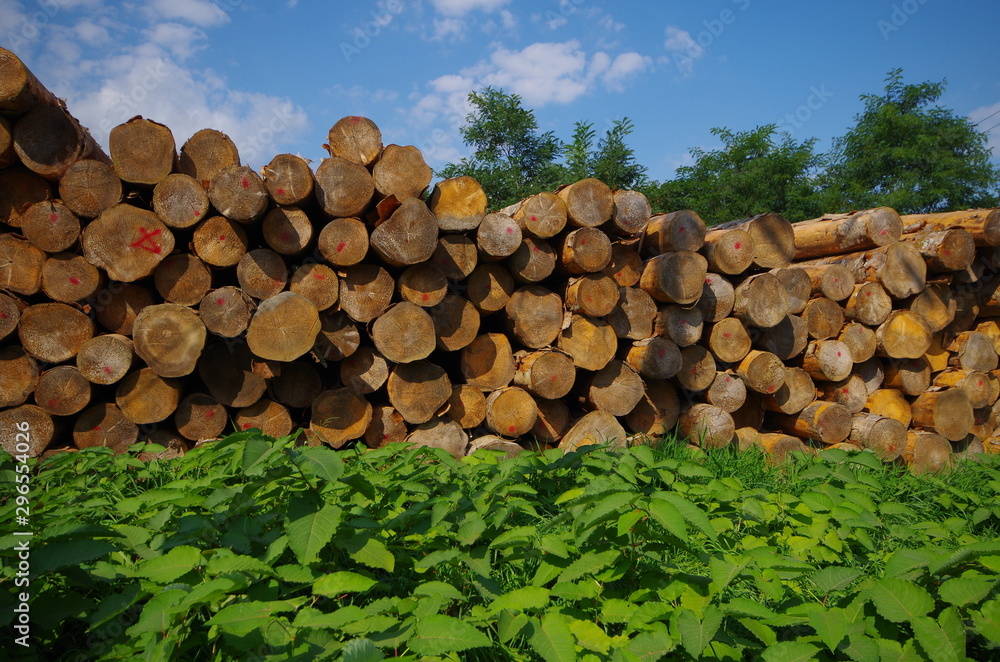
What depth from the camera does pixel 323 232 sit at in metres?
3.48

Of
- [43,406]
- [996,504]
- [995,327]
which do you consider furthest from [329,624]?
[995,327]

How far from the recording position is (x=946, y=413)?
4758mm

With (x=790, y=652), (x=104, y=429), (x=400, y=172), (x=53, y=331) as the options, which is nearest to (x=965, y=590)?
(x=790, y=652)

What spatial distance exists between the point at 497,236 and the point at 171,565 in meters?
2.50

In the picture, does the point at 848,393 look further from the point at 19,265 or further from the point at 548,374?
the point at 19,265

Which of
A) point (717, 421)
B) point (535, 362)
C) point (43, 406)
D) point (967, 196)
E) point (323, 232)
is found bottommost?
point (717, 421)

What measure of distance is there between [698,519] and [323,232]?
2602 mm

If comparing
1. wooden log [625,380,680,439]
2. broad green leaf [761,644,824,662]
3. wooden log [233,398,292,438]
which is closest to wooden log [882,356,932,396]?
wooden log [625,380,680,439]

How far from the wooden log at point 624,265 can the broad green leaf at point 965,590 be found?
9.06 ft

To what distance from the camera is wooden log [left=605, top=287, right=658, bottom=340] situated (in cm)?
413

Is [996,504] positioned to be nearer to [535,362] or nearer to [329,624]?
[535,362]

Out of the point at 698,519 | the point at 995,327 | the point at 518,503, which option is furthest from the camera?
the point at 995,327

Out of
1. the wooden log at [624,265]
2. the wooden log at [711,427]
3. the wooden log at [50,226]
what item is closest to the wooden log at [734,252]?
the wooden log at [624,265]

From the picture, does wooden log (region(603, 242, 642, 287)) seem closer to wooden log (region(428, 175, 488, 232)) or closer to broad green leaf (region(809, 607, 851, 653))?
wooden log (region(428, 175, 488, 232))
